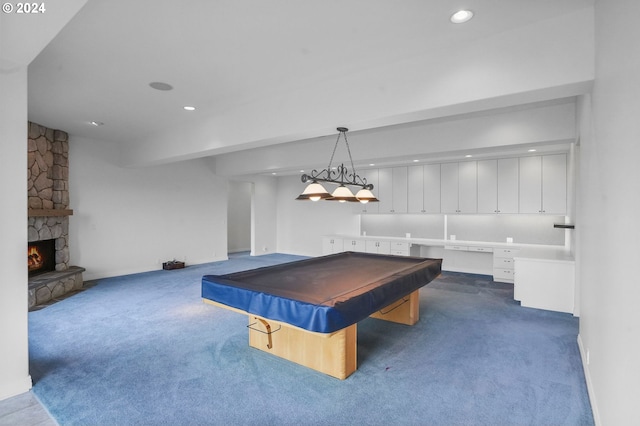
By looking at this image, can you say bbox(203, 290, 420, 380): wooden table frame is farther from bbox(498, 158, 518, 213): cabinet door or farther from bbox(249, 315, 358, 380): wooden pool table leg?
Result: bbox(498, 158, 518, 213): cabinet door

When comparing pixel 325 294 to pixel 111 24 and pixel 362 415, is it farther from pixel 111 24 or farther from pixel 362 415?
pixel 111 24

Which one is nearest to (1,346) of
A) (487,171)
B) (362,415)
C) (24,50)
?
(24,50)

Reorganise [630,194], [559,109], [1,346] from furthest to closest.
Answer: [559,109]
[1,346]
[630,194]

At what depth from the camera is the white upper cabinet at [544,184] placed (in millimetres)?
5799

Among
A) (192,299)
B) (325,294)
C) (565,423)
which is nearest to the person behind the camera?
(565,423)

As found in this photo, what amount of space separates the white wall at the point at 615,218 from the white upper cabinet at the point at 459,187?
428cm

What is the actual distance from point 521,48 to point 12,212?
4.10m

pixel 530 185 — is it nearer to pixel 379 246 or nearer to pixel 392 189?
pixel 392 189

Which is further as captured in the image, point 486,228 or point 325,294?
point 486,228

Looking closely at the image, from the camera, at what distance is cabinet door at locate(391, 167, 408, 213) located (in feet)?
24.9

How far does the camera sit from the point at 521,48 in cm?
255

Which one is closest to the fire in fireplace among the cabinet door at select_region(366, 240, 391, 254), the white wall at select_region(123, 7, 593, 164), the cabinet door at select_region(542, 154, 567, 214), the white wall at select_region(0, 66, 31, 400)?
the white wall at select_region(0, 66, 31, 400)

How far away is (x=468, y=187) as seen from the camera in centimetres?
677

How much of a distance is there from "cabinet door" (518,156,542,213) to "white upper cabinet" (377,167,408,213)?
230 cm
